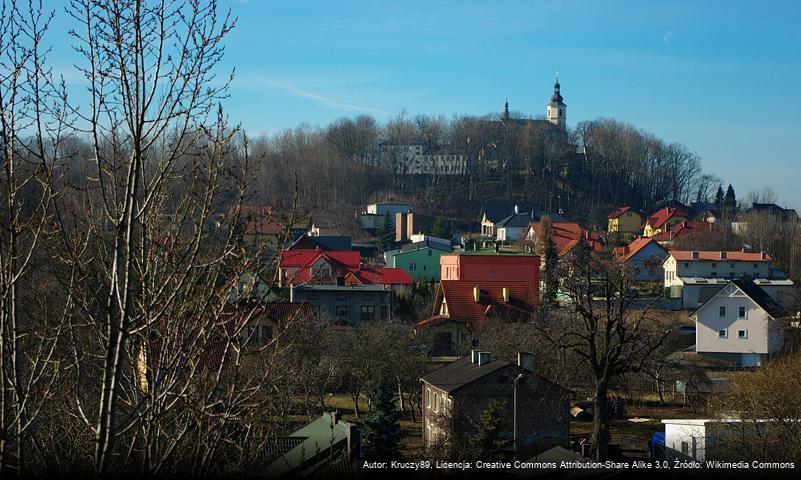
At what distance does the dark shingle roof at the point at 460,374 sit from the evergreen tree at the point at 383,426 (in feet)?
3.16

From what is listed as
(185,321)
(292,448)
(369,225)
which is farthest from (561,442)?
(369,225)

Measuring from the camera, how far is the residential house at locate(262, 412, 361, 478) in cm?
645

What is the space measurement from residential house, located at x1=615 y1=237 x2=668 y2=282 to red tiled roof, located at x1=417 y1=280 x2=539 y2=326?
1128cm

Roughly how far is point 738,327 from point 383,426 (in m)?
15.3

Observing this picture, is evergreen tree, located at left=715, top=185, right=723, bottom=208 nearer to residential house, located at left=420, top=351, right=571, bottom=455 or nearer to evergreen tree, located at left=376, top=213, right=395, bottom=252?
evergreen tree, located at left=376, top=213, right=395, bottom=252

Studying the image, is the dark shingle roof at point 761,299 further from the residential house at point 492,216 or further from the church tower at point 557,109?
the church tower at point 557,109

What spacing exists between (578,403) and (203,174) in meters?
15.7

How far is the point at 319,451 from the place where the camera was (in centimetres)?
716

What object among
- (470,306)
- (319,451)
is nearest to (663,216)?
(470,306)

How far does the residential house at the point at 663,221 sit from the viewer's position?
180 ft

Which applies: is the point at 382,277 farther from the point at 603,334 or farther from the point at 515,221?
the point at 515,221

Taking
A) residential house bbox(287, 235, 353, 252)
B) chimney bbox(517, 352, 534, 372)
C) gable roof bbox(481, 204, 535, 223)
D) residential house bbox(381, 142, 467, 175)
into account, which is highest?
residential house bbox(381, 142, 467, 175)

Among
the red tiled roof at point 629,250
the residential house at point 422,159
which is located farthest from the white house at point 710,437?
the residential house at point 422,159

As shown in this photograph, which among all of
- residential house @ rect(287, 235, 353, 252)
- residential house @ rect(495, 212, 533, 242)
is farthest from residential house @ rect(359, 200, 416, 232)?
residential house @ rect(287, 235, 353, 252)
